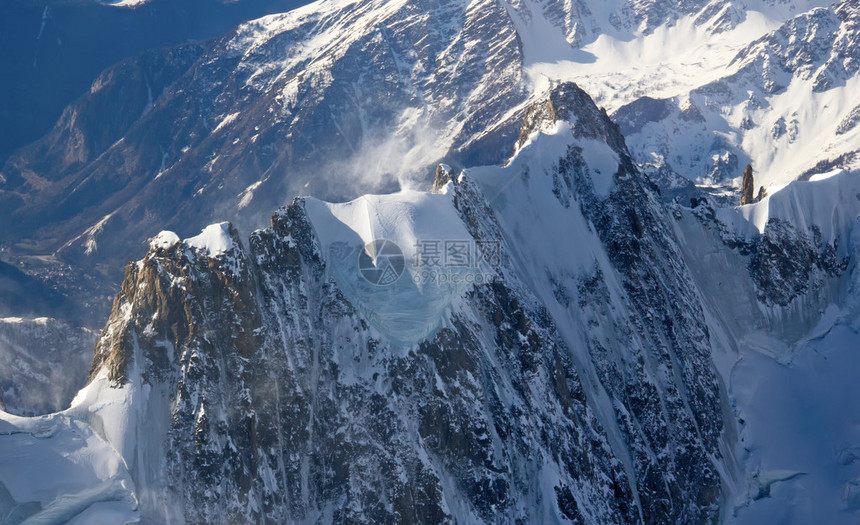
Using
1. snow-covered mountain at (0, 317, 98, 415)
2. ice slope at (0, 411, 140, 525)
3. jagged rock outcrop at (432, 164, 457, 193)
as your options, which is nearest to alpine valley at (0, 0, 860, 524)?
ice slope at (0, 411, 140, 525)

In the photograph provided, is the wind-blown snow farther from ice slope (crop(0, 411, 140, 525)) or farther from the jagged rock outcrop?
the jagged rock outcrop

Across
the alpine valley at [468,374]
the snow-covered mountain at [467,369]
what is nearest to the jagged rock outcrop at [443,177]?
the alpine valley at [468,374]

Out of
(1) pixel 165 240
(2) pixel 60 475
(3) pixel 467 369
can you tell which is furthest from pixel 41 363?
A: (3) pixel 467 369

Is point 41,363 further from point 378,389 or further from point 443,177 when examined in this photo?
point 378,389

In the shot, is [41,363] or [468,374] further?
[41,363]

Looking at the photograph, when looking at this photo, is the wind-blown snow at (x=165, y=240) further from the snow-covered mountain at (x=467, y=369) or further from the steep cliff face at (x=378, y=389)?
the steep cliff face at (x=378, y=389)

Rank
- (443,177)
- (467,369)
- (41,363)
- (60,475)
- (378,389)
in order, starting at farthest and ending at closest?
(41,363) → (443,177) → (467,369) → (378,389) → (60,475)
